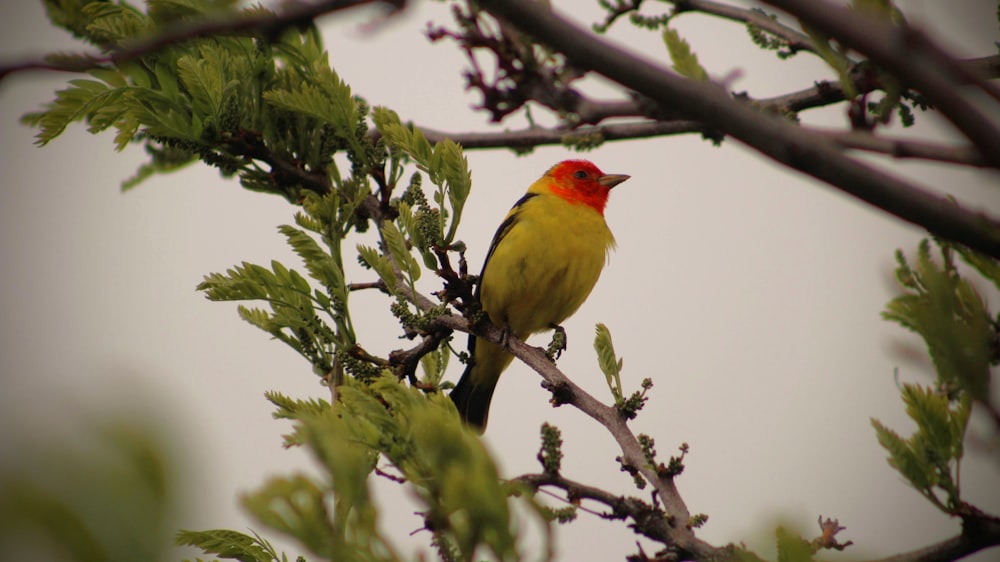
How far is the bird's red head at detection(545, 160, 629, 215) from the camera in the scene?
5.86 meters

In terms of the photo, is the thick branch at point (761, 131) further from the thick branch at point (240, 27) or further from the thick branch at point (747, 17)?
the thick branch at point (747, 17)

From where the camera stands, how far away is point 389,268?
305 cm

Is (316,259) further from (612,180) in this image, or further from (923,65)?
(612,180)

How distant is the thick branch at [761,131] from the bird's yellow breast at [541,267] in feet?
11.2

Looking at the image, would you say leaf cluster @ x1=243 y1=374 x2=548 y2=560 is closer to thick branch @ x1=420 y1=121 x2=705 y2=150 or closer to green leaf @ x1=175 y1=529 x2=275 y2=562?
green leaf @ x1=175 y1=529 x2=275 y2=562

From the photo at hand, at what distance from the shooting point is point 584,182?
6012mm

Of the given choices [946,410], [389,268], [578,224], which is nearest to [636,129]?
[389,268]

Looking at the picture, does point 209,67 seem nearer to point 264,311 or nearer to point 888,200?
point 264,311

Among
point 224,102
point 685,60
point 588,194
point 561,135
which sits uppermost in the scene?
point 588,194

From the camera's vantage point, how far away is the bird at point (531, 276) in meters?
4.77

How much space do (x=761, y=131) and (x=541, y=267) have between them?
3557 mm

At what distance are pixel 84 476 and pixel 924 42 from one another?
3.34ft

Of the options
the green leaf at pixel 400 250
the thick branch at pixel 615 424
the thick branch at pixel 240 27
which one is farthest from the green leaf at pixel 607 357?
the thick branch at pixel 240 27

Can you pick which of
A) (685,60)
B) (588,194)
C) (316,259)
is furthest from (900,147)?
(588,194)
